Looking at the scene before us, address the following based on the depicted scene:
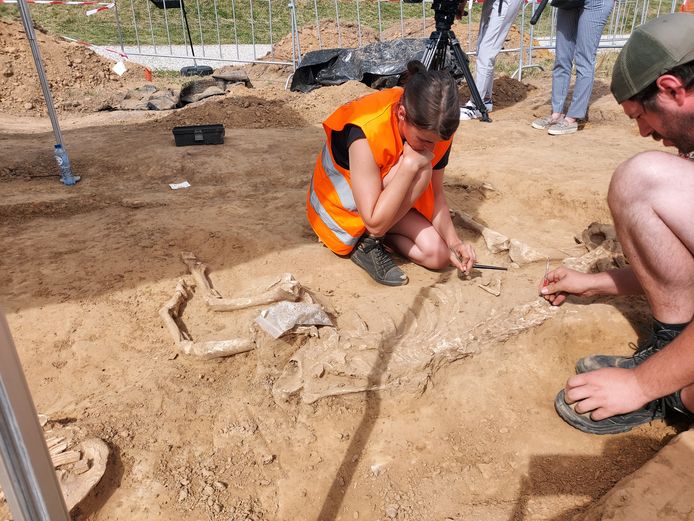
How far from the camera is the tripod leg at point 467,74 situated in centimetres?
602

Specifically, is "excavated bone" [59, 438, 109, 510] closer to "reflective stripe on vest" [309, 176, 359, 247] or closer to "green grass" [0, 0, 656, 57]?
"reflective stripe on vest" [309, 176, 359, 247]

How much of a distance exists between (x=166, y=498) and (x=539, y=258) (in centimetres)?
222

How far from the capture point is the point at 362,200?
2.70 meters

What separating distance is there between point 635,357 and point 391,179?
Result: 1.31m

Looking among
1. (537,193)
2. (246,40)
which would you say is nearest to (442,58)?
(537,193)

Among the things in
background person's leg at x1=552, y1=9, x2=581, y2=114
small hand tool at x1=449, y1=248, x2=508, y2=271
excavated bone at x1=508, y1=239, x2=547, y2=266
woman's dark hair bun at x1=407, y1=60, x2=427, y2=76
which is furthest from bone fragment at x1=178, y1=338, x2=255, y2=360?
background person's leg at x1=552, y1=9, x2=581, y2=114

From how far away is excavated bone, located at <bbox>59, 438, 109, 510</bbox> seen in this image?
1689mm

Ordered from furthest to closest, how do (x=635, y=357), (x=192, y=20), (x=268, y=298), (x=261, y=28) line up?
1. (x=192, y=20)
2. (x=261, y=28)
3. (x=268, y=298)
4. (x=635, y=357)

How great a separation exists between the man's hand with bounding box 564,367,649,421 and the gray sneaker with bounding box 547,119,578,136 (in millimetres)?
4260

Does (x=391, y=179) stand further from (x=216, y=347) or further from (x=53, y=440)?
(x=53, y=440)

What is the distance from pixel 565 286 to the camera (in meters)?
2.38

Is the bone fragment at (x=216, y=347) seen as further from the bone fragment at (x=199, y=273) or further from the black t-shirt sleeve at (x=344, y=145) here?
the black t-shirt sleeve at (x=344, y=145)

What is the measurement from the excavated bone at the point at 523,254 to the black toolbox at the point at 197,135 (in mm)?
3383

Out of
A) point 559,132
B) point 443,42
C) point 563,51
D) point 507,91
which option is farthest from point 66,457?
point 507,91
